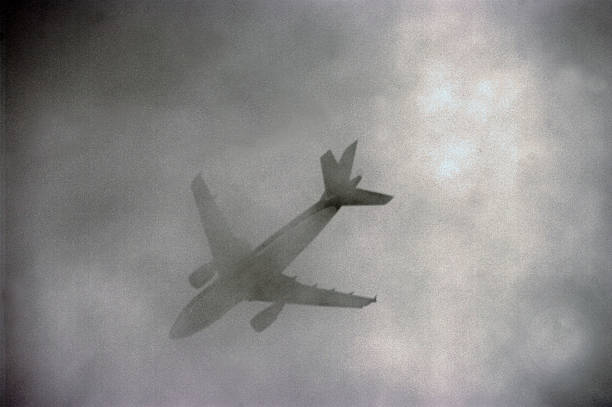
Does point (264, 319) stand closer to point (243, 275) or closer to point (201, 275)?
point (243, 275)

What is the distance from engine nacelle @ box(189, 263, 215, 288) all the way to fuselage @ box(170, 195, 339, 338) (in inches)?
20.7

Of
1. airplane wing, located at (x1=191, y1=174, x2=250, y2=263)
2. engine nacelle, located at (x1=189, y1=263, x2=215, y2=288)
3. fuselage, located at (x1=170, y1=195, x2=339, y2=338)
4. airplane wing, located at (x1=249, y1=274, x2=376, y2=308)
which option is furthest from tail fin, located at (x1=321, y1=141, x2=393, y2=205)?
engine nacelle, located at (x1=189, y1=263, x2=215, y2=288)

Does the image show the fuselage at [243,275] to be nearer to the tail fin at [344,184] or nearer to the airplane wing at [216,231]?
the airplane wing at [216,231]

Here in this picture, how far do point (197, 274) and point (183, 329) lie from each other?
11.9 ft

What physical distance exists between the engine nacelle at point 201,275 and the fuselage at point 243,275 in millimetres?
525

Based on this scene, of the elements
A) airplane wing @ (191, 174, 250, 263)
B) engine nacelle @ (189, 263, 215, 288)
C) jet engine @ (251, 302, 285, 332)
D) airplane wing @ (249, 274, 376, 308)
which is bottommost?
jet engine @ (251, 302, 285, 332)

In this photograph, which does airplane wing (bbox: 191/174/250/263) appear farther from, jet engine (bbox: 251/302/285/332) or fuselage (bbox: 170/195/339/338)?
jet engine (bbox: 251/302/285/332)

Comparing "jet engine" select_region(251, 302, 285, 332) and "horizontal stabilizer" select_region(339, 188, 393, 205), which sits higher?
"horizontal stabilizer" select_region(339, 188, 393, 205)

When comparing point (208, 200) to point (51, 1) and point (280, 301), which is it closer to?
point (280, 301)

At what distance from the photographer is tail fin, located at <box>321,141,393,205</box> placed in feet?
110

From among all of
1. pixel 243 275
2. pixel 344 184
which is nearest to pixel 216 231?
pixel 243 275

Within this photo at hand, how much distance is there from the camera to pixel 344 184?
112 feet

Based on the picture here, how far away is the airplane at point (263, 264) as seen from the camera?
29.7 meters

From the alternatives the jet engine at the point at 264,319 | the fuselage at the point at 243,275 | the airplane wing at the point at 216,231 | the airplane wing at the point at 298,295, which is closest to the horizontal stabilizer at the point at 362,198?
the fuselage at the point at 243,275
